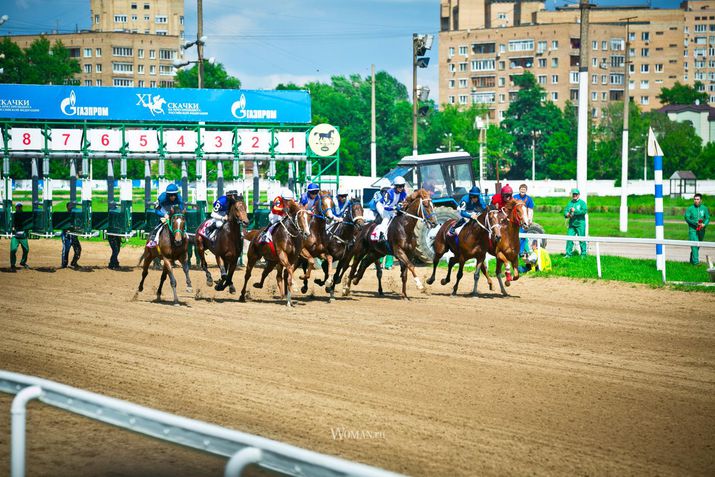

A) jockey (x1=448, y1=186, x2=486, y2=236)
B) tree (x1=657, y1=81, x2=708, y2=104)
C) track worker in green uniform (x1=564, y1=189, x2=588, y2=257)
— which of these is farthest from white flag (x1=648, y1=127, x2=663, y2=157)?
tree (x1=657, y1=81, x2=708, y2=104)

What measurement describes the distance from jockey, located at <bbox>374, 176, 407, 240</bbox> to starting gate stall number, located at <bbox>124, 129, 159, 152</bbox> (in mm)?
9751

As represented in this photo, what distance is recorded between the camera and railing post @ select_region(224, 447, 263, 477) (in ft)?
12.6

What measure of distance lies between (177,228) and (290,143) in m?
10.7

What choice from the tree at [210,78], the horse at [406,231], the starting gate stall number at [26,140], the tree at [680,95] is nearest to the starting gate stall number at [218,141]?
the starting gate stall number at [26,140]

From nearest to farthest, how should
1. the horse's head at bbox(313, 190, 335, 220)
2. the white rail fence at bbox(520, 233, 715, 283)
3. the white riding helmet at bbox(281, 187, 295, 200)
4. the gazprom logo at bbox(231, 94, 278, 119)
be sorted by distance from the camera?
the white riding helmet at bbox(281, 187, 295, 200), the horse's head at bbox(313, 190, 335, 220), the white rail fence at bbox(520, 233, 715, 283), the gazprom logo at bbox(231, 94, 278, 119)

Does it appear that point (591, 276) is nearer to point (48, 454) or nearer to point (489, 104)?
point (48, 454)

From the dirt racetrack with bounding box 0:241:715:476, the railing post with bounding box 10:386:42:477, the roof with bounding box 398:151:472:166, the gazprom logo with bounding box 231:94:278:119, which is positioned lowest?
the dirt racetrack with bounding box 0:241:715:476

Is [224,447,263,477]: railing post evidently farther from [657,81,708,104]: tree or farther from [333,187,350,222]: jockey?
[657,81,708,104]: tree

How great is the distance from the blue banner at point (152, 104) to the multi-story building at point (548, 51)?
80502 millimetres

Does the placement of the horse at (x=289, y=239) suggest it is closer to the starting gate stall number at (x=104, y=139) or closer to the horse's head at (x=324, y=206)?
the horse's head at (x=324, y=206)

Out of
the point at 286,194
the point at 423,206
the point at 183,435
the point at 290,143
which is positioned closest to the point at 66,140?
the point at 290,143

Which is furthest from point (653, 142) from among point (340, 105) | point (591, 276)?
point (340, 105)

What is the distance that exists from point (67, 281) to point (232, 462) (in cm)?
1737

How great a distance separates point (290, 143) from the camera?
26.3 metres
